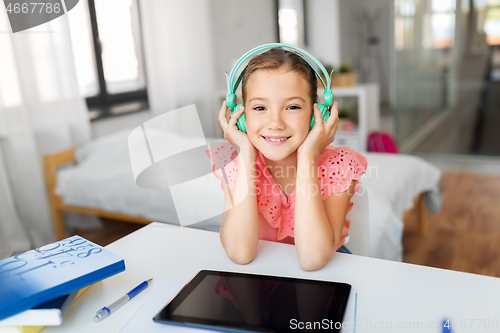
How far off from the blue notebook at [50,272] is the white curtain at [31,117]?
153cm

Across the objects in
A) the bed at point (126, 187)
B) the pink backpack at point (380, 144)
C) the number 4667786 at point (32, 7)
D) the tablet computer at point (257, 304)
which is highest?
the number 4667786 at point (32, 7)

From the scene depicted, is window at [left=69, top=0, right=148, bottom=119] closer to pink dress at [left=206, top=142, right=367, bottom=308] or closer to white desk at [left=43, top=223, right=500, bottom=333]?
pink dress at [left=206, top=142, right=367, bottom=308]

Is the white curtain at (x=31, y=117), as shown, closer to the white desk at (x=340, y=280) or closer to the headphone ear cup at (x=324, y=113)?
the white desk at (x=340, y=280)

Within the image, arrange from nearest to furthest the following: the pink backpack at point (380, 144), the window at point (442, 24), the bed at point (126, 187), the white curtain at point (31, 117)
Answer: the bed at point (126, 187)
the white curtain at point (31, 117)
the pink backpack at point (380, 144)
the window at point (442, 24)

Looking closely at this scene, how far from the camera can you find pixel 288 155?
2.72 ft

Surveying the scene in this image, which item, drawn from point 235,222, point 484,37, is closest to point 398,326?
point 235,222

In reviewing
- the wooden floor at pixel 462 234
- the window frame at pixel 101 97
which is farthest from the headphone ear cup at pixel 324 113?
the window frame at pixel 101 97

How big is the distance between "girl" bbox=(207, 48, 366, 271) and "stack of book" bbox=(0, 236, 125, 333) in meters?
0.24

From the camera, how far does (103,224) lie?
2.51 metres

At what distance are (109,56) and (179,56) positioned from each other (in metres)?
0.45

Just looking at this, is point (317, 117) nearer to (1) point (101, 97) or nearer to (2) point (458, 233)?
(2) point (458, 233)

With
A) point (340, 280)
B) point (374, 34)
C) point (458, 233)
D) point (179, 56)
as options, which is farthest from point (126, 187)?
point (374, 34)

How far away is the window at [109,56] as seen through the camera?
2479 mm

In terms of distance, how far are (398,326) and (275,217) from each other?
403 millimetres
